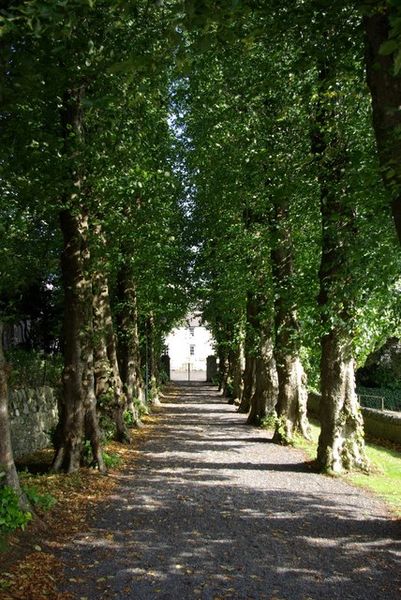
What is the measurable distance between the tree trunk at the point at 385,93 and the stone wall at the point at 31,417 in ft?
35.3

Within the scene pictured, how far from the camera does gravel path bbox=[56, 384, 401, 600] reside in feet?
19.7

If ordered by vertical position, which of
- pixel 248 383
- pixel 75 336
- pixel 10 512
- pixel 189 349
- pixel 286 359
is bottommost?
pixel 10 512

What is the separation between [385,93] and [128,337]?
17962 mm

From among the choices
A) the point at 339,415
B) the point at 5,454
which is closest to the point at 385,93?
the point at 5,454

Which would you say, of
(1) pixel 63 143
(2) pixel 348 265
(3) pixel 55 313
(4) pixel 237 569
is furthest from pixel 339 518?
(3) pixel 55 313

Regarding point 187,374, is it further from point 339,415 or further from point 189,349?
point 339,415

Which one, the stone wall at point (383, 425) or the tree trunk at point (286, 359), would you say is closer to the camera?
the tree trunk at point (286, 359)

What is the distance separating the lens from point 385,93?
14.8 feet

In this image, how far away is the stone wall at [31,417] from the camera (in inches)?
545

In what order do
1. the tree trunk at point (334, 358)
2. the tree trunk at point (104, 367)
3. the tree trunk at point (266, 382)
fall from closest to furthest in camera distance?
1. the tree trunk at point (334, 358)
2. the tree trunk at point (104, 367)
3. the tree trunk at point (266, 382)

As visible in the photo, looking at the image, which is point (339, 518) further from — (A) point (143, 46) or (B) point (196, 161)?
(B) point (196, 161)

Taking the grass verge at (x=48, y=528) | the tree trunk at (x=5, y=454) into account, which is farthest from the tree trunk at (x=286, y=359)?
the tree trunk at (x=5, y=454)

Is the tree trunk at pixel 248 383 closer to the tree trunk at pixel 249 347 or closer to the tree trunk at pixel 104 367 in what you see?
the tree trunk at pixel 249 347

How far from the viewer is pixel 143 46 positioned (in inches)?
335
